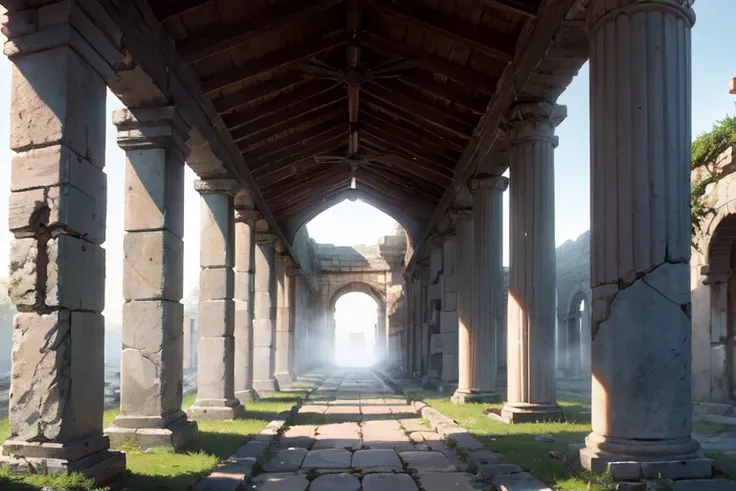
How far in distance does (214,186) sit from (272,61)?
2.42 metres

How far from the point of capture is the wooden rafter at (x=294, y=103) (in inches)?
417

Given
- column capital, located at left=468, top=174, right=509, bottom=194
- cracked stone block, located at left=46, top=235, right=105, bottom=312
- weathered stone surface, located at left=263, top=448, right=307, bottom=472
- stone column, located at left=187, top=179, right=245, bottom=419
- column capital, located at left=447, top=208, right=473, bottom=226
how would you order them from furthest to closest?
1. column capital, located at left=447, top=208, right=473, bottom=226
2. column capital, located at left=468, top=174, right=509, bottom=194
3. stone column, located at left=187, top=179, right=245, bottom=419
4. weathered stone surface, located at left=263, top=448, right=307, bottom=472
5. cracked stone block, located at left=46, top=235, right=105, bottom=312

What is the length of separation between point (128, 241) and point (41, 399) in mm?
2832

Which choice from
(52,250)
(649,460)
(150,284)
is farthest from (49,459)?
(649,460)

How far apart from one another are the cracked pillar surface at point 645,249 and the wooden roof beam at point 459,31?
3.11m

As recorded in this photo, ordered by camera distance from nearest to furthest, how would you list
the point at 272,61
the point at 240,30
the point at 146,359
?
1. the point at 146,359
2. the point at 240,30
3. the point at 272,61

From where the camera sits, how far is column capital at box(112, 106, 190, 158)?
24.5 ft

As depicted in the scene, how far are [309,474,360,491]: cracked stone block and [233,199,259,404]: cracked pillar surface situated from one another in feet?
22.3

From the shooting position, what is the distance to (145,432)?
7.09 m

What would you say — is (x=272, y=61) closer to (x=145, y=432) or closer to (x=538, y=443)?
(x=145, y=432)

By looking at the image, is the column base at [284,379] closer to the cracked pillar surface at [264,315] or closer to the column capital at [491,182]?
the cracked pillar surface at [264,315]

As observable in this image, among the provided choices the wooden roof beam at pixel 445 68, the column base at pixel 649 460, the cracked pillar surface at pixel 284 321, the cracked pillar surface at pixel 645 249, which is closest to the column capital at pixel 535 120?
the wooden roof beam at pixel 445 68

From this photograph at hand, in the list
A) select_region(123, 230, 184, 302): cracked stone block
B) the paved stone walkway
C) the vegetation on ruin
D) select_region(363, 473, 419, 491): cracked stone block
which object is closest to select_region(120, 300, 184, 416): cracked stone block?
select_region(123, 230, 184, 302): cracked stone block

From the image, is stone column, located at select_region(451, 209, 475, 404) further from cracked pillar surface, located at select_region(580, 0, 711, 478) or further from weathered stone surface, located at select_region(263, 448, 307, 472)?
cracked pillar surface, located at select_region(580, 0, 711, 478)
